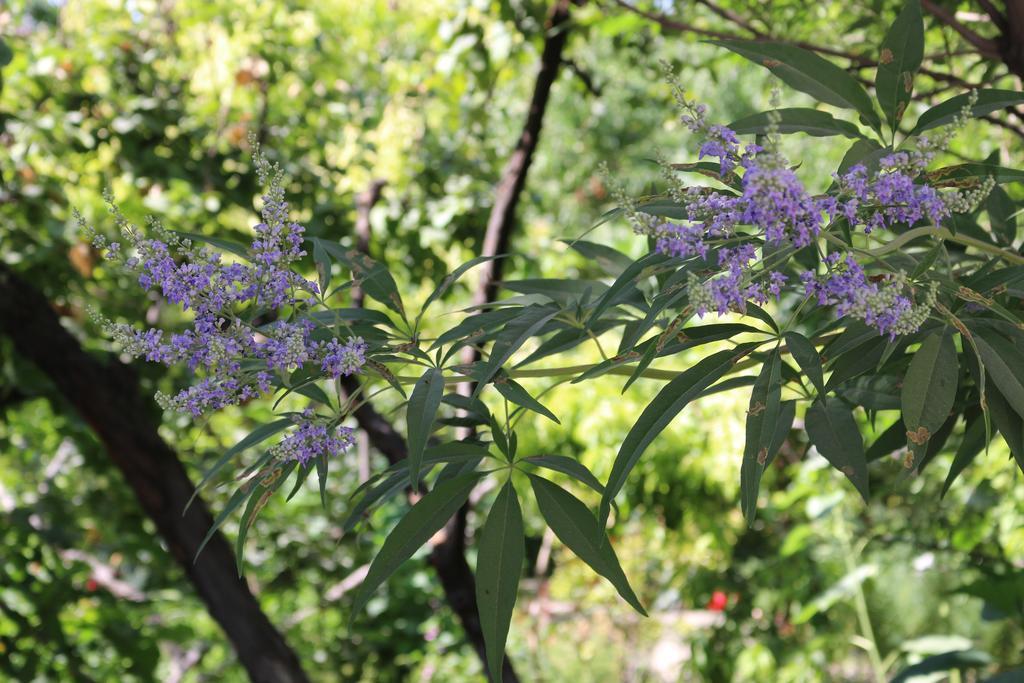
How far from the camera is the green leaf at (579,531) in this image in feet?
2.08

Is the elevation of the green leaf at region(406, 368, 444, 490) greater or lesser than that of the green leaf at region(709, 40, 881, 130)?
lesser

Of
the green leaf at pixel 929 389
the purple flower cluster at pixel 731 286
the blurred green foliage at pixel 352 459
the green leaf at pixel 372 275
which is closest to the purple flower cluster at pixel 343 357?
the green leaf at pixel 372 275

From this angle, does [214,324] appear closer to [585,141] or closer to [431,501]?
[431,501]

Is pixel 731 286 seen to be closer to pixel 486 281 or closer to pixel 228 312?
pixel 228 312

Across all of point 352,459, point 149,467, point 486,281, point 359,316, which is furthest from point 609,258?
point 352,459

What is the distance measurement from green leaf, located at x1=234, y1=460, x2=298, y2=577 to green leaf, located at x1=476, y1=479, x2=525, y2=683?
0.13 meters

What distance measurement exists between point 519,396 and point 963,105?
317mm

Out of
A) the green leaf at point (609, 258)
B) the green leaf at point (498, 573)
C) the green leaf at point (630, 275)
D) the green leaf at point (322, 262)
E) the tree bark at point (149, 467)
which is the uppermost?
the tree bark at point (149, 467)

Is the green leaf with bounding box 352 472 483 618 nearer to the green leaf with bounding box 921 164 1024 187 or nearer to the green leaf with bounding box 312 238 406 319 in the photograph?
the green leaf with bounding box 312 238 406 319

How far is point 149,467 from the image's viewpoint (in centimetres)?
174

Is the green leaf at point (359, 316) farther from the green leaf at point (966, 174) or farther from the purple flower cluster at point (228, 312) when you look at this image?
the green leaf at point (966, 174)

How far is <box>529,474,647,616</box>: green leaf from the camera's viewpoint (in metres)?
0.64

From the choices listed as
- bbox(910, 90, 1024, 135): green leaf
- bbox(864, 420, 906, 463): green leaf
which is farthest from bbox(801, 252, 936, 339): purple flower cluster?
bbox(864, 420, 906, 463): green leaf

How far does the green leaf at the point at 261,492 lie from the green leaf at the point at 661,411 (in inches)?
8.0
